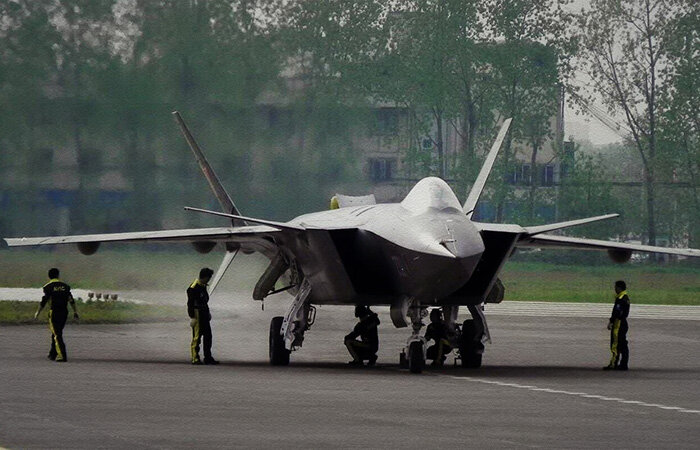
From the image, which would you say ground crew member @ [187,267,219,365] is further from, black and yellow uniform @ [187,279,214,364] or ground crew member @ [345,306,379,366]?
ground crew member @ [345,306,379,366]

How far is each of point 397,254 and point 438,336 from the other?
263cm

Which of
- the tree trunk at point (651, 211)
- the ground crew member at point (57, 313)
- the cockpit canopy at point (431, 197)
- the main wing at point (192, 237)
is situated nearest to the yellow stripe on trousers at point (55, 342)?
the ground crew member at point (57, 313)

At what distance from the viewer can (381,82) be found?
5041 cm

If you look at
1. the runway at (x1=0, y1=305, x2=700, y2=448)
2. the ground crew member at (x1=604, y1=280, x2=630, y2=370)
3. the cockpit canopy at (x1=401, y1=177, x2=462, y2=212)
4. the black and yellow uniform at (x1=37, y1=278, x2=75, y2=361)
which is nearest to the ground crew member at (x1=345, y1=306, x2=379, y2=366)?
the runway at (x1=0, y1=305, x2=700, y2=448)

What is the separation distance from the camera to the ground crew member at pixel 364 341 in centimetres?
2389

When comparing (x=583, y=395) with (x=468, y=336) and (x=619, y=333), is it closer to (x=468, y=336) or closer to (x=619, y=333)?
(x=468, y=336)

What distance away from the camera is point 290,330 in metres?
23.3

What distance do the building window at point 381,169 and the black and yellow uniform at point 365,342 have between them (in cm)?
1540

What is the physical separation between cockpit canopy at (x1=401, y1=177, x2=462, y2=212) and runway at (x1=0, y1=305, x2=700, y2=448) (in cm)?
227

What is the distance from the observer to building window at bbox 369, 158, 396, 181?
40.5 metres

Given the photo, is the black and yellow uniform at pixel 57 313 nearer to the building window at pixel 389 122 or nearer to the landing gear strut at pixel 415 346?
the landing gear strut at pixel 415 346

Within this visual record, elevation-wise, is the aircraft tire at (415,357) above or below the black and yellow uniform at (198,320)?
below

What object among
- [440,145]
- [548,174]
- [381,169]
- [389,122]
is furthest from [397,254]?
[548,174]

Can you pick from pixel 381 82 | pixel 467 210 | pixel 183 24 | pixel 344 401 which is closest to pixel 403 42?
pixel 381 82
